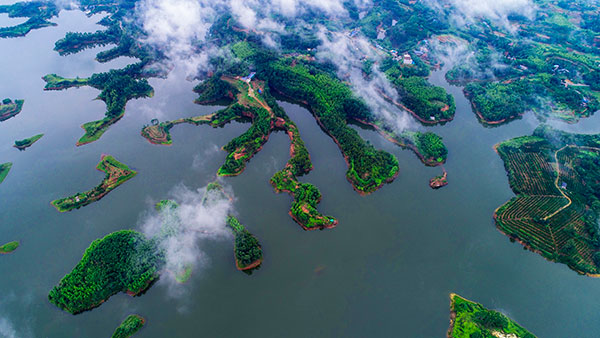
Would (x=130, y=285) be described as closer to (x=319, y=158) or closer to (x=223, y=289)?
(x=223, y=289)

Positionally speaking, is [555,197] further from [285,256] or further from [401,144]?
[285,256]

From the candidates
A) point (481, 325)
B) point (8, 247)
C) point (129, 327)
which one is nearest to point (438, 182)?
point (481, 325)

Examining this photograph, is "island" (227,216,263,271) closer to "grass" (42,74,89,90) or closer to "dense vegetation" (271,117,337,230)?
"dense vegetation" (271,117,337,230)

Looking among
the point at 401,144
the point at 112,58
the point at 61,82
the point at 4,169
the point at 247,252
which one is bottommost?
the point at 4,169

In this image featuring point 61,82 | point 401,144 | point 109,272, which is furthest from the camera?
point 61,82

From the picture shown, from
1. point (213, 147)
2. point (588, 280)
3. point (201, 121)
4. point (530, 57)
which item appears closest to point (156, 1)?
point (201, 121)

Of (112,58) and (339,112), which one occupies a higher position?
(339,112)
